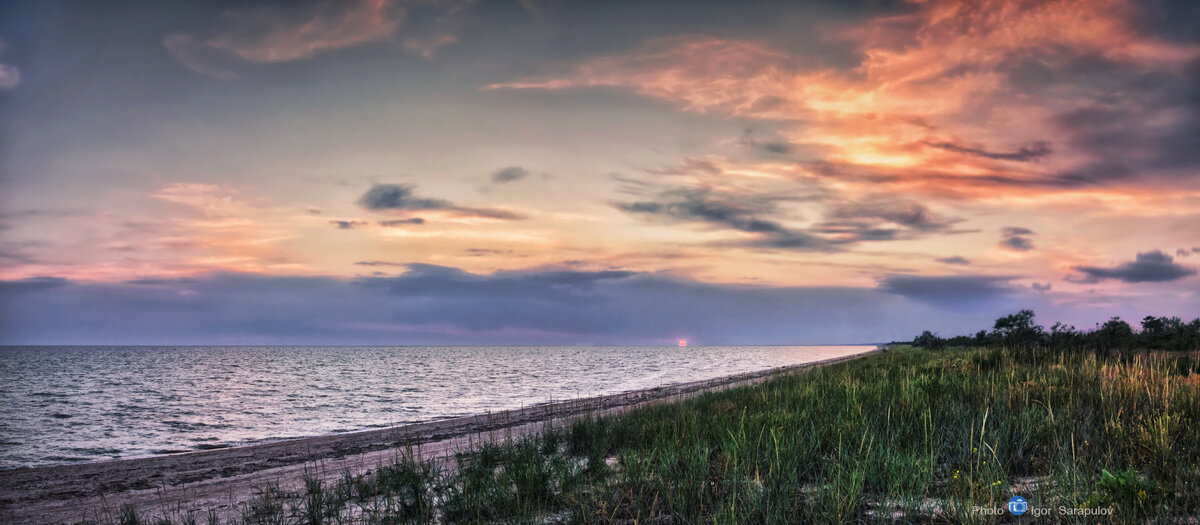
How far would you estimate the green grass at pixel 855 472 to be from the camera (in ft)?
17.0

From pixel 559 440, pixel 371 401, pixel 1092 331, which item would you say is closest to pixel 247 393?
pixel 371 401

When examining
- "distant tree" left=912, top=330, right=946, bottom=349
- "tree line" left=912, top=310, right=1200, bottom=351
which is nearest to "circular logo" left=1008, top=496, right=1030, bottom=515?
"tree line" left=912, top=310, right=1200, bottom=351

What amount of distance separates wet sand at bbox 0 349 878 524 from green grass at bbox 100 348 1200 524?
1.75 m

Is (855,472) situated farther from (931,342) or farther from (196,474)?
(931,342)

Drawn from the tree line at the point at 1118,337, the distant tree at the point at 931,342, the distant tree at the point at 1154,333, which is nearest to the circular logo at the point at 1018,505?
the tree line at the point at 1118,337

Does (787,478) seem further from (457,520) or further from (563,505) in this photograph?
(457,520)

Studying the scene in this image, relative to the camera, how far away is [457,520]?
6.08 metres

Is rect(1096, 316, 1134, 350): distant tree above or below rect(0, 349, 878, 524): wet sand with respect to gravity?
above

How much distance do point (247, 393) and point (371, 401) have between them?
1582cm

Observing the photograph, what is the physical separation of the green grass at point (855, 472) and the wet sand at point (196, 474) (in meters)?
1.75

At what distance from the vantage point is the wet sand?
10547 millimetres

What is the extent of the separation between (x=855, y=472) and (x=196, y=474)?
16505mm

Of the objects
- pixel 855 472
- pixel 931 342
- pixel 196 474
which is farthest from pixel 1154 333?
pixel 931 342

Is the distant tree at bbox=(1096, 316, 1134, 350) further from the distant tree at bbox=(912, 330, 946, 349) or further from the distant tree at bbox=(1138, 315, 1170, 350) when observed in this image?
the distant tree at bbox=(912, 330, 946, 349)
